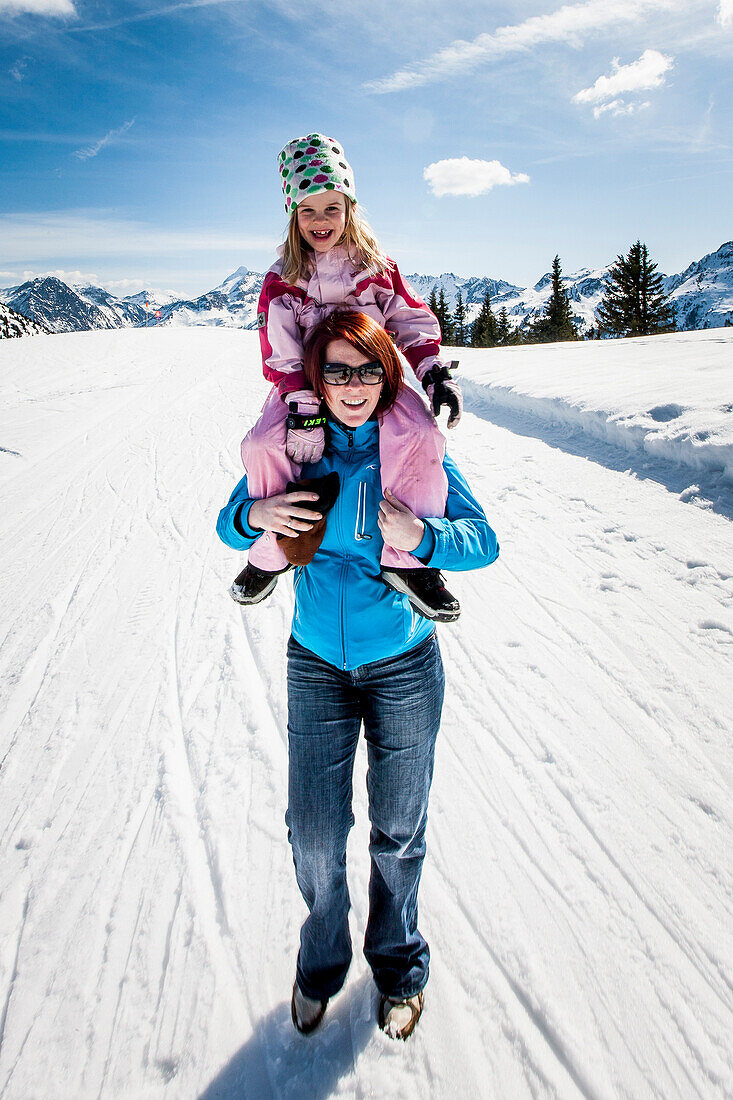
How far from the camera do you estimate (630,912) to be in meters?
1.89

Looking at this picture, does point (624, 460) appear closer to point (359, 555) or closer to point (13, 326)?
point (359, 555)

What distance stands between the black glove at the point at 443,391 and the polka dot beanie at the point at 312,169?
35.5 inches

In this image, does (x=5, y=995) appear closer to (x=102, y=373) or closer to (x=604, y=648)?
(x=604, y=648)

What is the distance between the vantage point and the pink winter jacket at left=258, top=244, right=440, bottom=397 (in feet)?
6.59

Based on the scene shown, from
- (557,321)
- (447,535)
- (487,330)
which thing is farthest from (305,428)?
(487,330)

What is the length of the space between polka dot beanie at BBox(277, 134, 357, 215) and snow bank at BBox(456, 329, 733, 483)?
4.22m

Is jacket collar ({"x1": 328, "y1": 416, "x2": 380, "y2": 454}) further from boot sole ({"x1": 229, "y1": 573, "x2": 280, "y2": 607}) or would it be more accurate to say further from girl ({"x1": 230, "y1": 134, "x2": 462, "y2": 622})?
boot sole ({"x1": 229, "y1": 573, "x2": 280, "y2": 607})

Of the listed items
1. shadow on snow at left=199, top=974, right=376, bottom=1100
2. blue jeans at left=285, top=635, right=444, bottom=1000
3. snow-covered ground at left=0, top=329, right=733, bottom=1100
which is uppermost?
blue jeans at left=285, top=635, right=444, bottom=1000

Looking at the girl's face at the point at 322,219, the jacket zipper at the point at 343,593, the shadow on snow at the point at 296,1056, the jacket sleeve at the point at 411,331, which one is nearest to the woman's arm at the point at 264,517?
the jacket zipper at the point at 343,593

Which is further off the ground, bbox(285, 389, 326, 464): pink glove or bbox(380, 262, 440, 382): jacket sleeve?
bbox(380, 262, 440, 382): jacket sleeve

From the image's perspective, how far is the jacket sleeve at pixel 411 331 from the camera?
2062 mm

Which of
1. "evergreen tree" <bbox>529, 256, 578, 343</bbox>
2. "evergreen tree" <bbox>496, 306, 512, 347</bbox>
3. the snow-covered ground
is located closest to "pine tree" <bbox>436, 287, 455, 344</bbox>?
"evergreen tree" <bbox>496, 306, 512, 347</bbox>

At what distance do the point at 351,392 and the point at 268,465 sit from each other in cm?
34

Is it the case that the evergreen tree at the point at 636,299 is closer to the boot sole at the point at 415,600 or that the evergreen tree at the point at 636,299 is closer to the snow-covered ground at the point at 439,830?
the snow-covered ground at the point at 439,830
